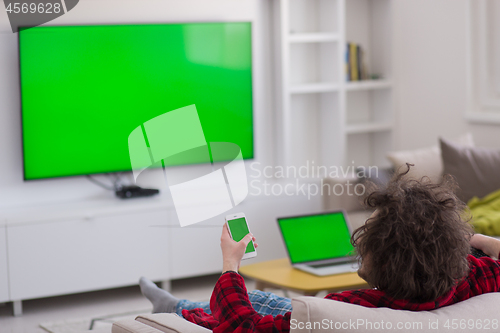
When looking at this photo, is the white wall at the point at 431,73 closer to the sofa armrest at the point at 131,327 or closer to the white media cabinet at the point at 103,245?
the white media cabinet at the point at 103,245

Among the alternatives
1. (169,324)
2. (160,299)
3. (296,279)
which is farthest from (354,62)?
(169,324)

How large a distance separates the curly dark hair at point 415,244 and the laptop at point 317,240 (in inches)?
58.6

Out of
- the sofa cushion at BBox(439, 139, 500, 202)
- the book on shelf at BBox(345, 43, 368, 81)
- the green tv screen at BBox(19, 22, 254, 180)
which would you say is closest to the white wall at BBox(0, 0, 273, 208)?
the green tv screen at BBox(19, 22, 254, 180)

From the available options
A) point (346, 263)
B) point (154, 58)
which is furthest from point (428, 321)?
point (154, 58)

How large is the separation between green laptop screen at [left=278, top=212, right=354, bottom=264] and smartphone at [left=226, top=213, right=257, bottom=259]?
126 centimetres

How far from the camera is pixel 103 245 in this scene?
3605mm

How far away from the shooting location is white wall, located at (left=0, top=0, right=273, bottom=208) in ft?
11.9

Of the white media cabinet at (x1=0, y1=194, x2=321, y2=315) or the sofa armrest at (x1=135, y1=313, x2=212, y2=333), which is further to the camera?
the white media cabinet at (x1=0, y1=194, x2=321, y2=315)

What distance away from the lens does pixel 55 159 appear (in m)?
3.70

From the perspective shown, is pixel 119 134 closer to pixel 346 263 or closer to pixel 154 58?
pixel 154 58

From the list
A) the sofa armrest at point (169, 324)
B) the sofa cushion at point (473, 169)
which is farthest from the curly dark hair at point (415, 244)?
the sofa cushion at point (473, 169)

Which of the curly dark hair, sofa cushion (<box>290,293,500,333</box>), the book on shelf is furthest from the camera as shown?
the book on shelf

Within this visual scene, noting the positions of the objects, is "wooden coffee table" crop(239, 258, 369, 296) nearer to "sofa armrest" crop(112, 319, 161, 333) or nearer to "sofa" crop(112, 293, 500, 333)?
"sofa armrest" crop(112, 319, 161, 333)

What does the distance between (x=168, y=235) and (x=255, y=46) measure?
4.49ft
